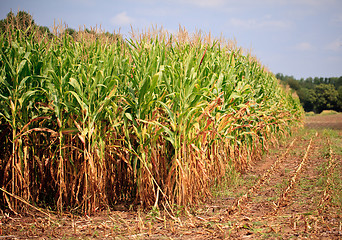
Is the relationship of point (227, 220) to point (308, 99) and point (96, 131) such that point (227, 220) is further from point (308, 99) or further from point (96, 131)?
point (308, 99)

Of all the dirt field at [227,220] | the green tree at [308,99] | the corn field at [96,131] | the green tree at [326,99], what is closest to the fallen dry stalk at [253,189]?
the dirt field at [227,220]

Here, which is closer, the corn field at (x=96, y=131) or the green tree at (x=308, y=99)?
the corn field at (x=96, y=131)

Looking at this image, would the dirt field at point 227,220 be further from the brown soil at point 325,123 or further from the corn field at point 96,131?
the brown soil at point 325,123

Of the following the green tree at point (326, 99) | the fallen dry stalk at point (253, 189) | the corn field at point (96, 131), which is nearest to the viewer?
the corn field at point (96, 131)

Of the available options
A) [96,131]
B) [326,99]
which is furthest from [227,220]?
[326,99]

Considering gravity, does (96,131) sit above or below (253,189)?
above

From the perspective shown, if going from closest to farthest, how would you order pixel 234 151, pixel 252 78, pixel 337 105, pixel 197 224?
pixel 197 224 → pixel 234 151 → pixel 252 78 → pixel 337 105

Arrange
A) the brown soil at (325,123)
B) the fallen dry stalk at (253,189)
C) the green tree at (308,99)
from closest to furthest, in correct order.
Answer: the fallen dry stalk at (253,189)
the brown soil at (325,123)
the green tree at (308,99)

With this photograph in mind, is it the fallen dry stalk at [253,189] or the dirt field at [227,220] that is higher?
the fallen dry stalk at [253,189]

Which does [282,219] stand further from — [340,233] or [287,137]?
[287,137]

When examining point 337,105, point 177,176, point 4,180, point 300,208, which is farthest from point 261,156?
point 337,105

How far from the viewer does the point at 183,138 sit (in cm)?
432

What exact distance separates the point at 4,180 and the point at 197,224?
8.88ft

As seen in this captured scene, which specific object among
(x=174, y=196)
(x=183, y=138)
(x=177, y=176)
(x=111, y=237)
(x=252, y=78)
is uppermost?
(x=252, y=78)
